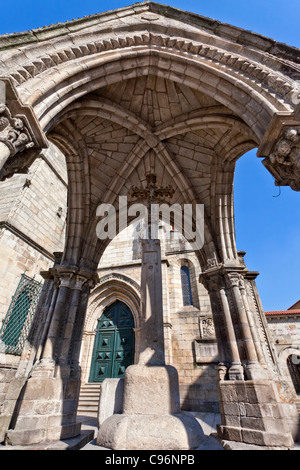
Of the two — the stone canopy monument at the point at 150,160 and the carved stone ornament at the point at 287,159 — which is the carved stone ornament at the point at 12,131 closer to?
the stone canopy monument at the point at 150,160

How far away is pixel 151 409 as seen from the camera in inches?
90.9

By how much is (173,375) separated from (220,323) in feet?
8.71

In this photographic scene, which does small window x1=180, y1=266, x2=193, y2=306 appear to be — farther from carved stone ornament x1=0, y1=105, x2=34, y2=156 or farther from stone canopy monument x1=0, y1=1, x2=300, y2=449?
carved stone ornament x1=0, y1=105, x2=34, y2=156

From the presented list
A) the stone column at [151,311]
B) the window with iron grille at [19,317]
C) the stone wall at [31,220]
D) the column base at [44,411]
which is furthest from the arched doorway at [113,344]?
the stone column at [151,311]

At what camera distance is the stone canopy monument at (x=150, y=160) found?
2.62 meters

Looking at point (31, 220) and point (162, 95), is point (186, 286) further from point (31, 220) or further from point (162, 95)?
point (162, 95)

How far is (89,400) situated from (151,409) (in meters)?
6.43

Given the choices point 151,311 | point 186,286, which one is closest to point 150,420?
point 151,311

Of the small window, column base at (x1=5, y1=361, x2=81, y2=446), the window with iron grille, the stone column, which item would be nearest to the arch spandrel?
the stone column

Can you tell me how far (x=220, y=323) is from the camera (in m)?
4.84

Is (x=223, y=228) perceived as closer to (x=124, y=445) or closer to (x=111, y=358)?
(x=124, y=445)

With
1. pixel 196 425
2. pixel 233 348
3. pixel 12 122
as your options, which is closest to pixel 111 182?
pixel 12 122

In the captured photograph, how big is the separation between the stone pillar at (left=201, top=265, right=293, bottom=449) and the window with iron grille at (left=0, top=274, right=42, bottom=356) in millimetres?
6053

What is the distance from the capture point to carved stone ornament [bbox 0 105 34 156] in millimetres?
2445
